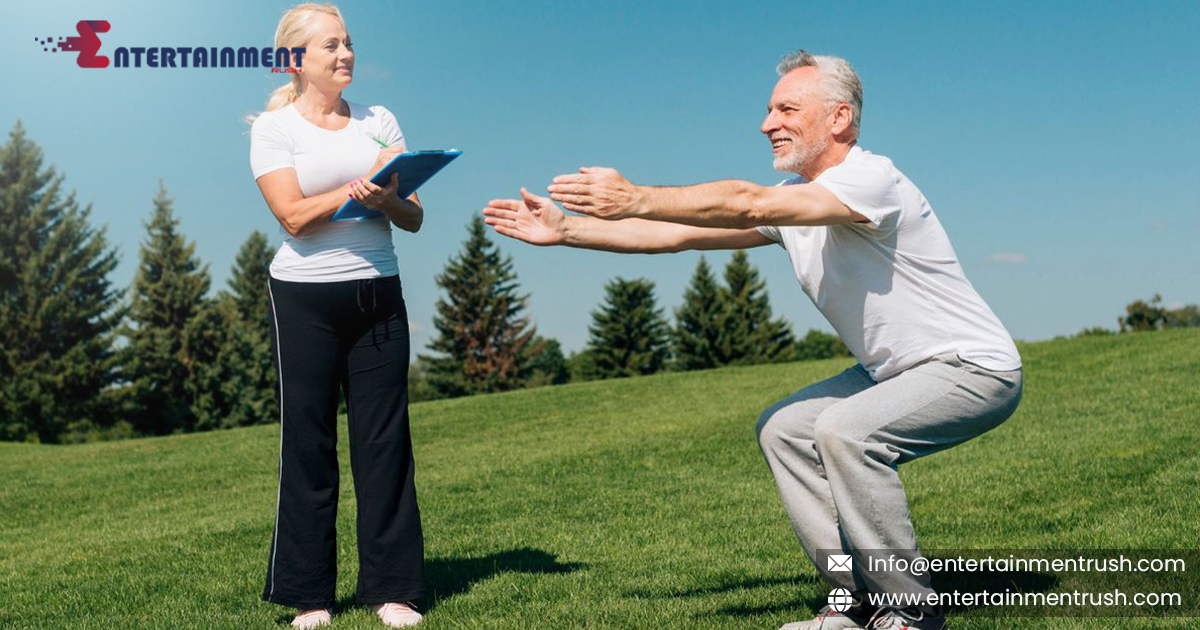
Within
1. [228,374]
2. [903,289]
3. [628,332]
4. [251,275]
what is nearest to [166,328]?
[228,374]

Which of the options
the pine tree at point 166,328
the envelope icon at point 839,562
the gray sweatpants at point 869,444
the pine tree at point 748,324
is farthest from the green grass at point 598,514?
the pine tree at point 748,324

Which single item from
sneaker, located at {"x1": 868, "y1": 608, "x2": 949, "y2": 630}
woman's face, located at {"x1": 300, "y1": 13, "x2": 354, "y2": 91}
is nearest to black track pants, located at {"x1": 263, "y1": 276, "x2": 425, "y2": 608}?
Result: woman's face, located at {"x1": 300, "y1": 13, "x2": 354, "y2": 91}

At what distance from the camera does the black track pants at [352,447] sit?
172 inches

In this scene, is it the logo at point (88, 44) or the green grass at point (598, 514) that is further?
the logo at point (88, 44)

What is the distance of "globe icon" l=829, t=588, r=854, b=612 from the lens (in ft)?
12.6

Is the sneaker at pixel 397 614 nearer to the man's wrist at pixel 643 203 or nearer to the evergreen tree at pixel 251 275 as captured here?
the man's wrist at pixel 643 203

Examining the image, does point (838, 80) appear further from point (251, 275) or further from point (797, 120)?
point (251, 275)

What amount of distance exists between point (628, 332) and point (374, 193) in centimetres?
5903

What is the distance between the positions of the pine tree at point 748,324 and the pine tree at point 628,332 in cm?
436

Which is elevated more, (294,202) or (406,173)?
(406,173)

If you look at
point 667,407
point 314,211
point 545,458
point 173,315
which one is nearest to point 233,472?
point 545,458

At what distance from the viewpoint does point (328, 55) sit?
4.25 m

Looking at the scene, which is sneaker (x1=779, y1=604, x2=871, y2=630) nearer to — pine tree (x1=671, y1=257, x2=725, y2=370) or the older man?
the older man

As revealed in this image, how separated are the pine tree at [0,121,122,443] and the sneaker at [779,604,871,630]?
1804 inches
